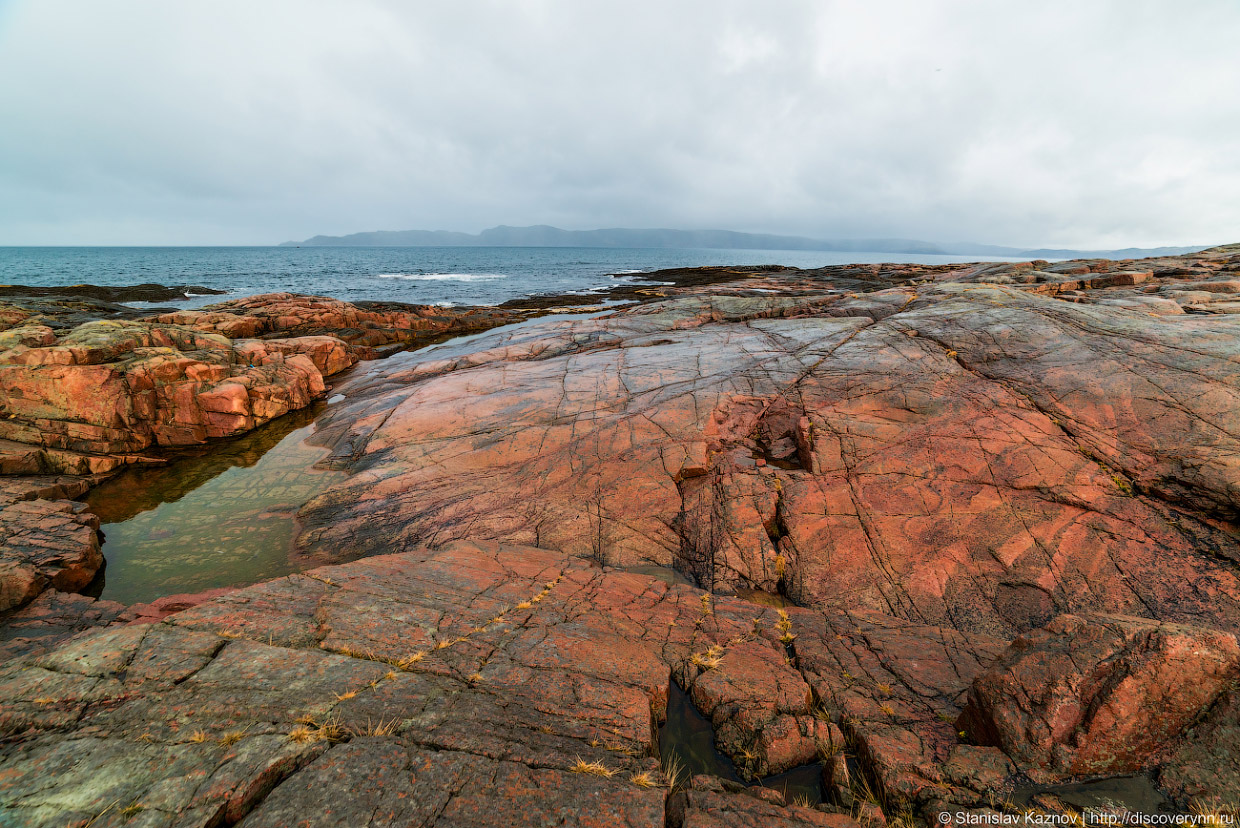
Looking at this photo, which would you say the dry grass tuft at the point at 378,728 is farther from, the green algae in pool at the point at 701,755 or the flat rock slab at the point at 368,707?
the green algae in pool at the point at 701,755

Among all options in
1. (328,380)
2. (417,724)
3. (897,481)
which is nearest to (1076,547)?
(897,481)

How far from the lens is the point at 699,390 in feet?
55.3

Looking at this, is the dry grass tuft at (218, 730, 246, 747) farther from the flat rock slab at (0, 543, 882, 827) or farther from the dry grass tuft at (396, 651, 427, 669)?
the dry grass tuft at (396, 651, 427, 669)

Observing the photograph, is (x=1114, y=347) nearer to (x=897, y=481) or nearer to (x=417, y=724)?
(x=897, y=481)

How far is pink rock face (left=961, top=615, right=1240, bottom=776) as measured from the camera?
5.49 meters

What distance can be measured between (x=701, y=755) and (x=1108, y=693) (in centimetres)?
543

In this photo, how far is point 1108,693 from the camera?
18.4 feet

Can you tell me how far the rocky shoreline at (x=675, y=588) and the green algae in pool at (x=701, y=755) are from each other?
0.51ft

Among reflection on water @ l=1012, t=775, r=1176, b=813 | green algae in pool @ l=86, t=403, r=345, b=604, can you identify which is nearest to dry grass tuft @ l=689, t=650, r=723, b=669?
reflection on water @ l=1012, t=775, r=1176, b=813

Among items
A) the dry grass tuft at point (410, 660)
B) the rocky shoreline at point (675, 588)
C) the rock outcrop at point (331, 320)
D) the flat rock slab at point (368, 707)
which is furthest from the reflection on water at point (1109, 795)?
the rock outcrop at point (331, 320)

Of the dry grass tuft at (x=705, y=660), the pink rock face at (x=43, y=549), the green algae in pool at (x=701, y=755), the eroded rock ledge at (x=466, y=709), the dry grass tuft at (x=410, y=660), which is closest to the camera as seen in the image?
the eroded rock ledge at (x=466, y=709)

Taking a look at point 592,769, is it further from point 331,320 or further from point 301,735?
point 331,320

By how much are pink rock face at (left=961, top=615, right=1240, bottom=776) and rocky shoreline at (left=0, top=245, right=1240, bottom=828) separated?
1.3 inches

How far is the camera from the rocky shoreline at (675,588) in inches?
212
